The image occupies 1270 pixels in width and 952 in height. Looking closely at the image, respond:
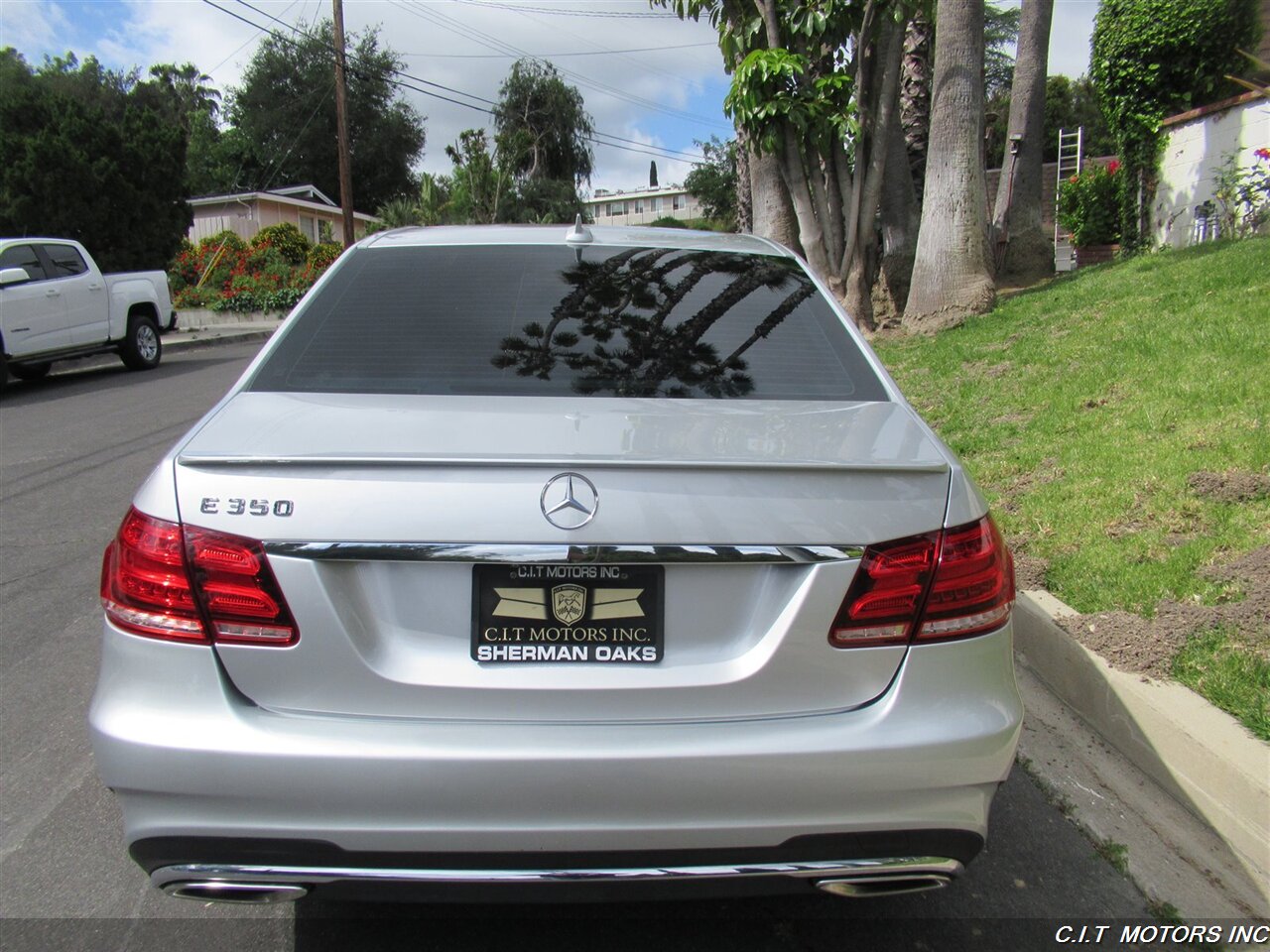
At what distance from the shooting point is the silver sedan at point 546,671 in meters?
2.05

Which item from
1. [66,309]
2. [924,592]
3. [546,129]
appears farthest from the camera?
[546,129]

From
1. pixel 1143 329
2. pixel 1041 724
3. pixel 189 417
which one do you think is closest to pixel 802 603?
pixel 1041 724

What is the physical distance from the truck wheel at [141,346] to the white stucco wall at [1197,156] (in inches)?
568

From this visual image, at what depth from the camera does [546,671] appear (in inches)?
82.9

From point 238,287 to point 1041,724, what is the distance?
93.0ft

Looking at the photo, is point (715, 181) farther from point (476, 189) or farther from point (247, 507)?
point (247, 507)

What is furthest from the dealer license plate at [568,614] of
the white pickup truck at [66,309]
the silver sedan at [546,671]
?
the white pickup truck at [66,309]

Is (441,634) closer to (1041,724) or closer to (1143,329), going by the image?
(1041,724)

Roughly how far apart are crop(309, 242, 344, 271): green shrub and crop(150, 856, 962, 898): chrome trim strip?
30438mm

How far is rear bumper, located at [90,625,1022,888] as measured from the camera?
6.68 feet

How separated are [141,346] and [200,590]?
15.3 m

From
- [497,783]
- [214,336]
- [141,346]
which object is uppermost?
[497,783]

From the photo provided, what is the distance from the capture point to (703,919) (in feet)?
8.98

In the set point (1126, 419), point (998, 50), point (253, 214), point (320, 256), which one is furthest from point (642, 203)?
point (1126, 419)
